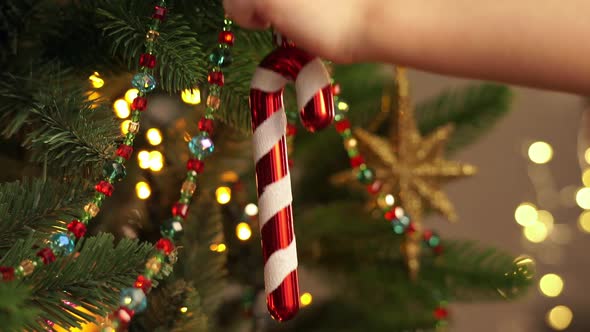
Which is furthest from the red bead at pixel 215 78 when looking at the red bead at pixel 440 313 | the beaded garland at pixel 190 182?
the red bead at pixel 440 313

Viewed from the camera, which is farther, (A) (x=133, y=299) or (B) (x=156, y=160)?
(B) (x=156, y=160)

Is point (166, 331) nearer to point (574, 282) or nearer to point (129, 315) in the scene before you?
point (129, 315)

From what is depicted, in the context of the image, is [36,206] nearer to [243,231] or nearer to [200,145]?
[200,145]

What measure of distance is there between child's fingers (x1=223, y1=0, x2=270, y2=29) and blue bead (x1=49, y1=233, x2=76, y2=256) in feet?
0.59

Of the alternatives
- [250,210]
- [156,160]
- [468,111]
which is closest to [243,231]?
[250,210]

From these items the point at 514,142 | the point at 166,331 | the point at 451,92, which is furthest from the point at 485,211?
the point at 166,331

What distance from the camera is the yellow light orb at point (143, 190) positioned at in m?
0.62

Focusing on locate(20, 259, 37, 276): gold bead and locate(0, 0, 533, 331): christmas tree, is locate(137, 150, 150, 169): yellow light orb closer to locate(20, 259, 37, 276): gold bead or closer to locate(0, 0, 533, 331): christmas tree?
locate(0, 0, 533, 331): christmas tree

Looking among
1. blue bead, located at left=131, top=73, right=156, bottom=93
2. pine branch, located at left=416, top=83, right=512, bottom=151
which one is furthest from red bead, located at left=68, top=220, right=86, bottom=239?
pine branch, located at left=416, top=83, right=512, bottom=151

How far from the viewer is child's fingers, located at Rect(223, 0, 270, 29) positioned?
42cm

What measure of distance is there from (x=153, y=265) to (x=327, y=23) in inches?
7.4

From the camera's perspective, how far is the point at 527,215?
138 centimetres

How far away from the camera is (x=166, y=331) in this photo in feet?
1.63

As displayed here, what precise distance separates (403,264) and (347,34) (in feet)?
1.40
